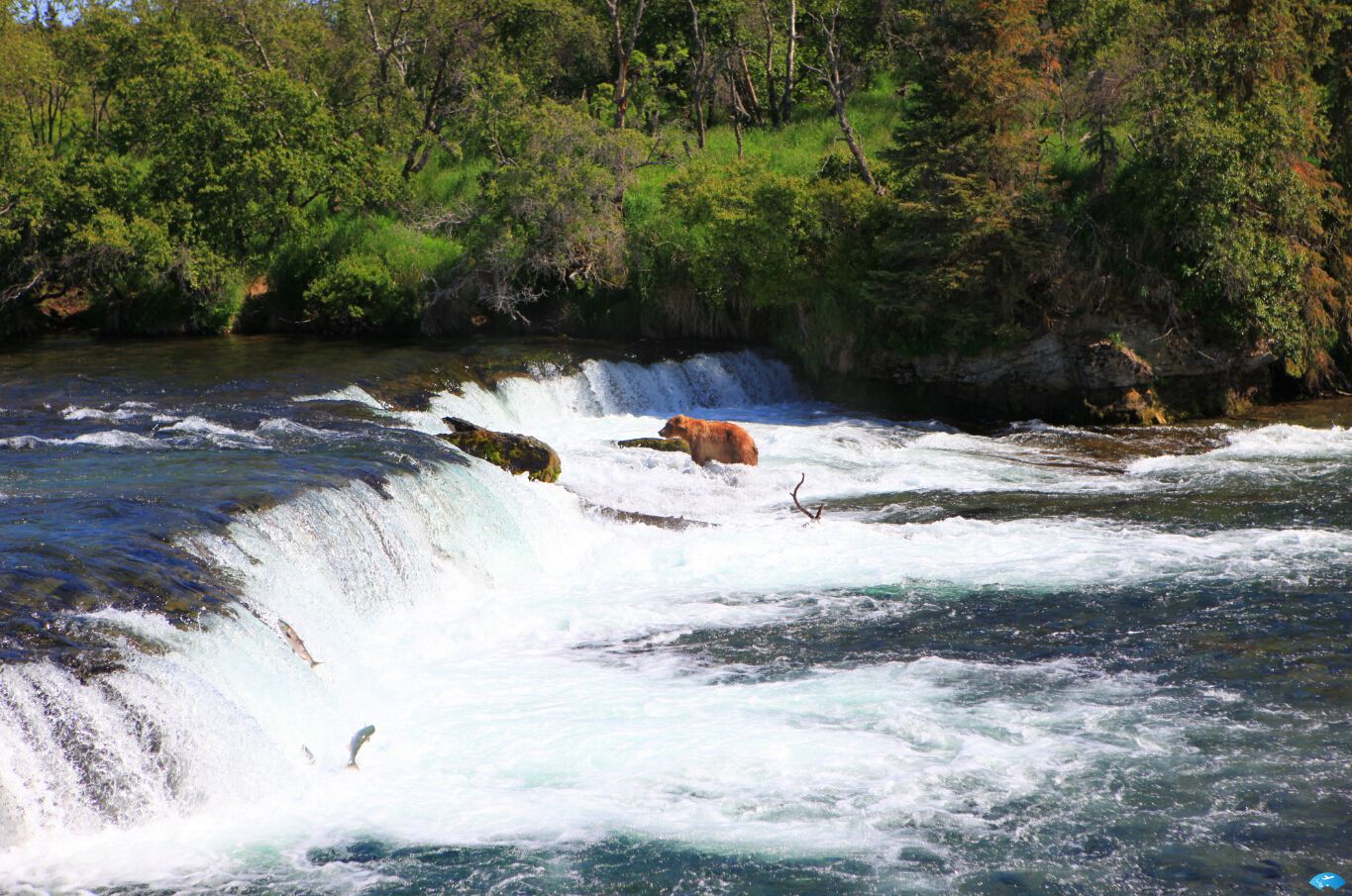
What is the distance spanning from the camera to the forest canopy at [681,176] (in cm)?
2275

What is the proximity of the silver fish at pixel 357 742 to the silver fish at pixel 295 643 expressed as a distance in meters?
1.30

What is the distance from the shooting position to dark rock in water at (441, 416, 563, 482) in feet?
56.4

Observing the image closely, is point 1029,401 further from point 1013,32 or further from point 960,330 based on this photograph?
point 1013,32

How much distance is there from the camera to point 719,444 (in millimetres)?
19203

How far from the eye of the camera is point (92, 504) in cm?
1243

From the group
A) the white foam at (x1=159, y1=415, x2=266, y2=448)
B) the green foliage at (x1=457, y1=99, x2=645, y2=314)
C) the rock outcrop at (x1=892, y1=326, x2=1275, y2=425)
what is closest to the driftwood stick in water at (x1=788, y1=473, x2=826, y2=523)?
the white foam at (x1=159, y1=415, x2=266, y2=448)

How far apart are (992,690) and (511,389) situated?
14.2 m

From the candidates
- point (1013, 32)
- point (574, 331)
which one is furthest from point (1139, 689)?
point (574, 331)

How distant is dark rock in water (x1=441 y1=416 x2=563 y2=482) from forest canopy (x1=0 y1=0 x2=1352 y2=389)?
341 inches

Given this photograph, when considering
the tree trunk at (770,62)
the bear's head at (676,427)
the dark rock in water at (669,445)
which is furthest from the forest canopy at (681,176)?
the dark rock in water at (669,445)

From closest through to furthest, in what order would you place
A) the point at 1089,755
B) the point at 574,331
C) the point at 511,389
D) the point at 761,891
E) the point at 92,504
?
the point at 761,891 → the point at 1089,755 → the point at 92,504 → the point at 511,389 → the point at 574,331

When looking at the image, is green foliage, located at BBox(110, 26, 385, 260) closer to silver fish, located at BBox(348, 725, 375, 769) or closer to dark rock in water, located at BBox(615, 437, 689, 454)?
dark rock in water, located at BBox(615, 437, 689, 454)

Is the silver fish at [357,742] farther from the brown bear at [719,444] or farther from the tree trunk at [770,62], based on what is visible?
the tree trunk at [770,62]

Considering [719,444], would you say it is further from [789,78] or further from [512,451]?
[789,78]
